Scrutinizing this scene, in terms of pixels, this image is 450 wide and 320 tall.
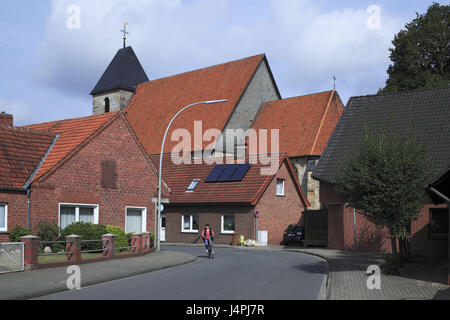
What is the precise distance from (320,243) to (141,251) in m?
13.7

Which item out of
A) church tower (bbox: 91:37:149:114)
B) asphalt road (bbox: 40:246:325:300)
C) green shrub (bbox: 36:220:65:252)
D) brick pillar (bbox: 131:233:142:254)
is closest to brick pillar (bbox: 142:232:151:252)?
brick pillar (bbox: 131:233:142:254)

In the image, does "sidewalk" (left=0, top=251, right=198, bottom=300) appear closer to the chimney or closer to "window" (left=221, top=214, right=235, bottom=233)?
the chimney

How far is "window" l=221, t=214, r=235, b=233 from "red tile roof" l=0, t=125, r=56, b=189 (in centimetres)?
1338

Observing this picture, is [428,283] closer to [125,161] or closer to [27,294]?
[27,294]

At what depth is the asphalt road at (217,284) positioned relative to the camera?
11.8m

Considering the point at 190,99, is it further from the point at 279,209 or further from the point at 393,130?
the point at 393,130

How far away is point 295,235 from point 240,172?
561 centimetres

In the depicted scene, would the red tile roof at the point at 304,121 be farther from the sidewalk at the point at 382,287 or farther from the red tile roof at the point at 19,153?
the sidewalk at the point at 382,287

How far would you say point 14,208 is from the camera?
21453 millimetres

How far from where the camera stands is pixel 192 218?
36938 millimetres

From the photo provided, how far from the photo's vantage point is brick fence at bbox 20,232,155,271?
1627cm

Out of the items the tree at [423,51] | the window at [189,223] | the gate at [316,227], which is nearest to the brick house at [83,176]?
the window at [189,223]

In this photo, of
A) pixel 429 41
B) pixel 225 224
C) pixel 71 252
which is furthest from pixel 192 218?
pixel 429 41
